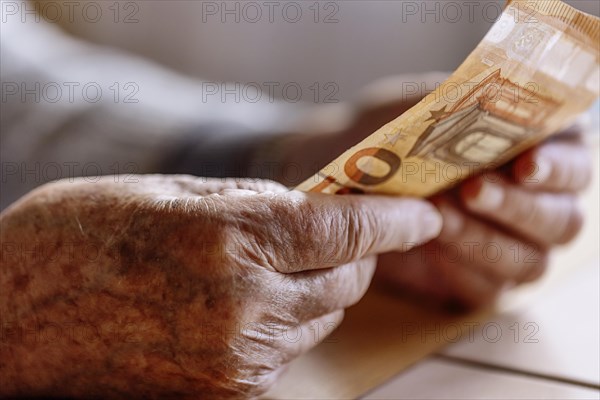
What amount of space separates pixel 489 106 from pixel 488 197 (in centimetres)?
21

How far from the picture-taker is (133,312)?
494 mm

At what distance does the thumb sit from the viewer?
0.50m

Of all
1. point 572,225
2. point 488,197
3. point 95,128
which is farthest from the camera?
point 95,128

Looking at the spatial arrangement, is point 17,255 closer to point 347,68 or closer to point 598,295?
point 598,295

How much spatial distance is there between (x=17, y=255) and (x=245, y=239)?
0.19 metres

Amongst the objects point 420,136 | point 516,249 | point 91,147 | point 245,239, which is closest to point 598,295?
point 516,249

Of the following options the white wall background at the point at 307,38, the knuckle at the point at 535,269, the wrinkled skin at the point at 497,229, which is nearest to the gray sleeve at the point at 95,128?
the wrinkled skin at the point at 497,229

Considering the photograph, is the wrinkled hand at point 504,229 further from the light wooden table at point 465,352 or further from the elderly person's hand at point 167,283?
the elderly person's hand at point 167,283

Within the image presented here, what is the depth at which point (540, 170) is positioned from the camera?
800 mm

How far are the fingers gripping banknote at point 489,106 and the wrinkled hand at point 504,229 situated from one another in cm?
11

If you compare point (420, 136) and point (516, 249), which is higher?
point (420, 136)

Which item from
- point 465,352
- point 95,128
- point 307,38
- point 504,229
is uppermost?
point 307,38

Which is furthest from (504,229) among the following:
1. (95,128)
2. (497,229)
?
(95,128)

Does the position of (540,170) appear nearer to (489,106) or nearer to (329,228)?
(489,106)
